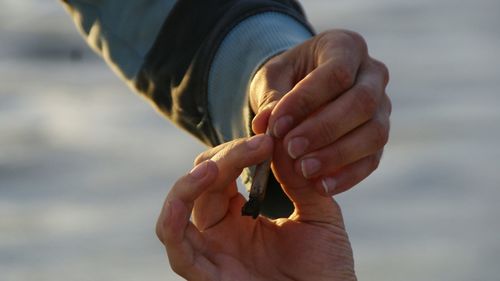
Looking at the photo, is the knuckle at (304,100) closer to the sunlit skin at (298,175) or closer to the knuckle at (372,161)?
the sunlit skin at (298,175)

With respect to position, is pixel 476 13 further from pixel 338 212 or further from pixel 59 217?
pixel 338 212

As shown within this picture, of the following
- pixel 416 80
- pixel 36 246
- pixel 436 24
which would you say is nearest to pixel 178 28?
pixel 36 246

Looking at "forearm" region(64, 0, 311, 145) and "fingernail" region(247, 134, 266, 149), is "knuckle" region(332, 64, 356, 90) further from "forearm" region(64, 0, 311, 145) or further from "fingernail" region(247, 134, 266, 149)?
"forearm" region(64, 0, 311, 145)

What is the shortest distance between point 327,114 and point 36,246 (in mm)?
2174

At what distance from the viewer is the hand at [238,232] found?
2.34 metres

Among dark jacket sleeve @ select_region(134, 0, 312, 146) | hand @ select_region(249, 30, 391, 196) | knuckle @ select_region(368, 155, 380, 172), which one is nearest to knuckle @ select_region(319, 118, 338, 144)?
hand @ select_region(249, 30, 391, 196)

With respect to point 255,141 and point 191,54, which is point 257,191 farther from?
point 191,54

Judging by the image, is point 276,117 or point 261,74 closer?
point 276,117

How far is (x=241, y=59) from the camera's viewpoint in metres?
2.96

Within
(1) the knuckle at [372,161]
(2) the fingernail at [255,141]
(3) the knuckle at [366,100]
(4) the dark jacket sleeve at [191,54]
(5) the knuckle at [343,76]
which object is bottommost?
(4) the dark jacket sleeve at [191,54]

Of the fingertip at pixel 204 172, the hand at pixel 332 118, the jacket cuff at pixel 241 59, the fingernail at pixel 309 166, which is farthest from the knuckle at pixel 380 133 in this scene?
the jacket cuff at pixel 241 59

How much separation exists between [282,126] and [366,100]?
0.43 feet

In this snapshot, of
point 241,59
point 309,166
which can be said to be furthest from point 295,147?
point 241,59

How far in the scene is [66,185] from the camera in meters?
4.73
